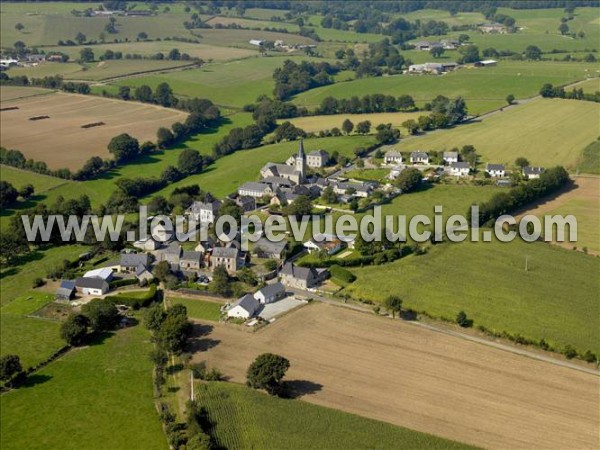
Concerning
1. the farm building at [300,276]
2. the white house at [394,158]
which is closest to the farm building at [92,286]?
the farm building at [300,276]

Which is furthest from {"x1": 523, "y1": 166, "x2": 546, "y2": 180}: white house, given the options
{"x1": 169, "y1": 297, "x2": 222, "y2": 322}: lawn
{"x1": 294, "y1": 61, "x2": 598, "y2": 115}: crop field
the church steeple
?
{"x1": 169, "y1": 297, "x2": 222, "y2": 322}: lawn

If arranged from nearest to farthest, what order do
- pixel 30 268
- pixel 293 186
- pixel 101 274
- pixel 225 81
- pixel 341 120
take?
pixel 101 274
pixel 30 268
pixel 293 186
pixel 341 120
pixel 225 81

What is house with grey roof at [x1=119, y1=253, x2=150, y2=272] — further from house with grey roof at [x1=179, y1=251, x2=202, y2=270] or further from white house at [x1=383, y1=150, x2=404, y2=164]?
white house at [x1=383, y1=150, x2=404, y2=164]

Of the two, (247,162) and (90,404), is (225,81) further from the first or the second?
(90,404)

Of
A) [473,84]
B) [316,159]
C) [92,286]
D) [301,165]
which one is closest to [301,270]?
[92,286]

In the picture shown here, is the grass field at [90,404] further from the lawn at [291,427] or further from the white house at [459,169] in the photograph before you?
the white house at [459,169]

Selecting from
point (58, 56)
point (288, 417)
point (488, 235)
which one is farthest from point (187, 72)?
point (288, 417)
